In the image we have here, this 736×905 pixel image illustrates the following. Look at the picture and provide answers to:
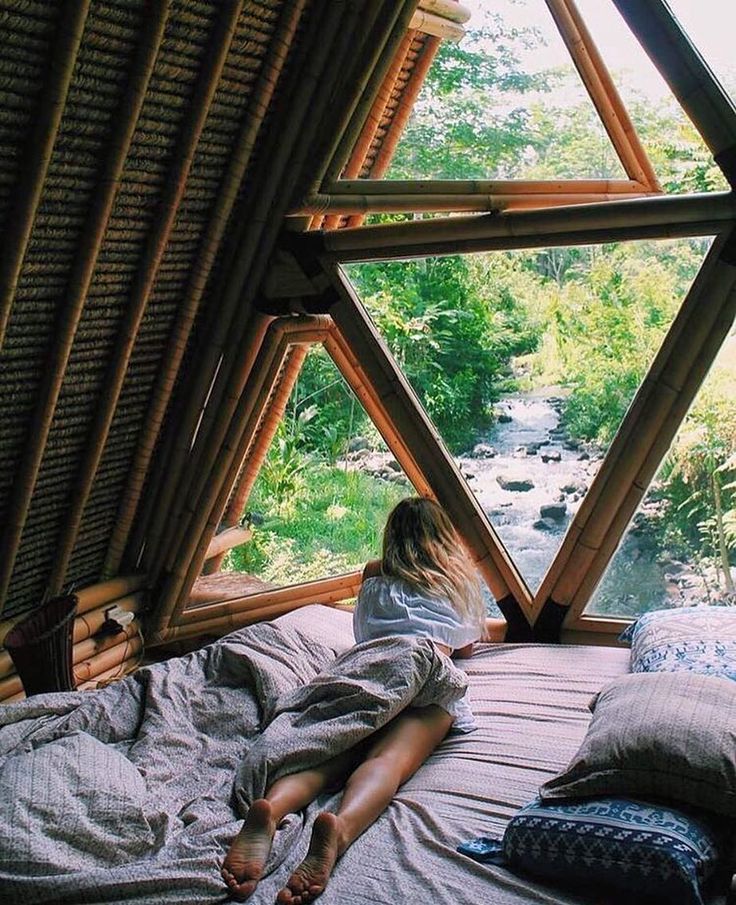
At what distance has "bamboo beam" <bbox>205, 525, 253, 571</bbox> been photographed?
13.7 ft

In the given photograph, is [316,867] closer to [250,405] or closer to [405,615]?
[405,615]

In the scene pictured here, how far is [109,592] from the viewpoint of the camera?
390 centimetres

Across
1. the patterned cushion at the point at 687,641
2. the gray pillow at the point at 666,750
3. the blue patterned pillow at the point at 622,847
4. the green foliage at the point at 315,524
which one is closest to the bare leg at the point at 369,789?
the blue patterned pillow at the point at 622,847

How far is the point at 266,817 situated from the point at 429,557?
3.64 ft

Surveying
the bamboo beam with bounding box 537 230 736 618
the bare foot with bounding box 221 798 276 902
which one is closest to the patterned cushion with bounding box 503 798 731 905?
the bare foot with bounding box 221 798 276 902

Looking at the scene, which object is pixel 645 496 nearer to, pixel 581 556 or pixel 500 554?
pixel 581 556

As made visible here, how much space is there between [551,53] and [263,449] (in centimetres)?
166

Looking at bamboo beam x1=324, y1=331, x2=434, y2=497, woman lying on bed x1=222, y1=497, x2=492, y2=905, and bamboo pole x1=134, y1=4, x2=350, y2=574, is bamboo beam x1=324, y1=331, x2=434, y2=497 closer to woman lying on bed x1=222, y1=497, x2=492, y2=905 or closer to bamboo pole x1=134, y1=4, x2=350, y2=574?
bamboo pole x1=134, y1=4, x2=350, y2=574

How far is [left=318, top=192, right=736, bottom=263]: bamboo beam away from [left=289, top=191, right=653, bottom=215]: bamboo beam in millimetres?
43

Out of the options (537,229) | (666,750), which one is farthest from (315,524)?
(666,750)

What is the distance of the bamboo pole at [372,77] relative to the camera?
3205 millimetres

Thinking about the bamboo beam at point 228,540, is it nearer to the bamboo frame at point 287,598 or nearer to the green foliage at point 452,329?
the bamboo frame at point 287,598

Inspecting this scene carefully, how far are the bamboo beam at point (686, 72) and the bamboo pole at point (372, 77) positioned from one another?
23.3 inches

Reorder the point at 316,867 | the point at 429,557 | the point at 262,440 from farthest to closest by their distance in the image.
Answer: the point at 262,440
the point at 429,557
the point at 316,867
